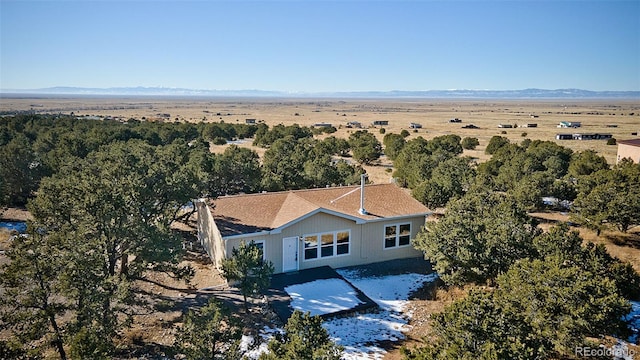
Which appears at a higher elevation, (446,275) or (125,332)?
(446,275)

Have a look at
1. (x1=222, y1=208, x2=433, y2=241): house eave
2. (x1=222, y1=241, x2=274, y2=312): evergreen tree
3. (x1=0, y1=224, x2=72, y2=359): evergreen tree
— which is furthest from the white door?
(x1=0, y1=224, x2=72, y2=359): evergreen tree

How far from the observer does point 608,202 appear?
2009cm

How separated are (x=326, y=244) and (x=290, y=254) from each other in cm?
157

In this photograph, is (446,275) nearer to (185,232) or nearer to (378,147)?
(185,232)

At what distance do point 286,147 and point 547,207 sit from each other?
21373 millimetres

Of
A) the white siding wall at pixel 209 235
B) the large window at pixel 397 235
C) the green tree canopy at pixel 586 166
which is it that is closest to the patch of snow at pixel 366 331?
the large window at pixel 397 235

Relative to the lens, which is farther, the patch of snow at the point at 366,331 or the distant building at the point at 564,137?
the distant building at the point at 564,137

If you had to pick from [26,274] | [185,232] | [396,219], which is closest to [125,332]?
[26,274]

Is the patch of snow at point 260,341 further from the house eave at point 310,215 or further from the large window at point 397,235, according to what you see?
the large window at point 397,235

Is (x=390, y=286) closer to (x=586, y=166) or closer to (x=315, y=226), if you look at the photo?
(x=315, y=226)

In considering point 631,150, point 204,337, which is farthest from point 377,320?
point 631,150

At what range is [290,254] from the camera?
54.5 feet

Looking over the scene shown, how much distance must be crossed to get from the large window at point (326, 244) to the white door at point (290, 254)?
1.51ft

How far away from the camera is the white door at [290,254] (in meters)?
16.5
